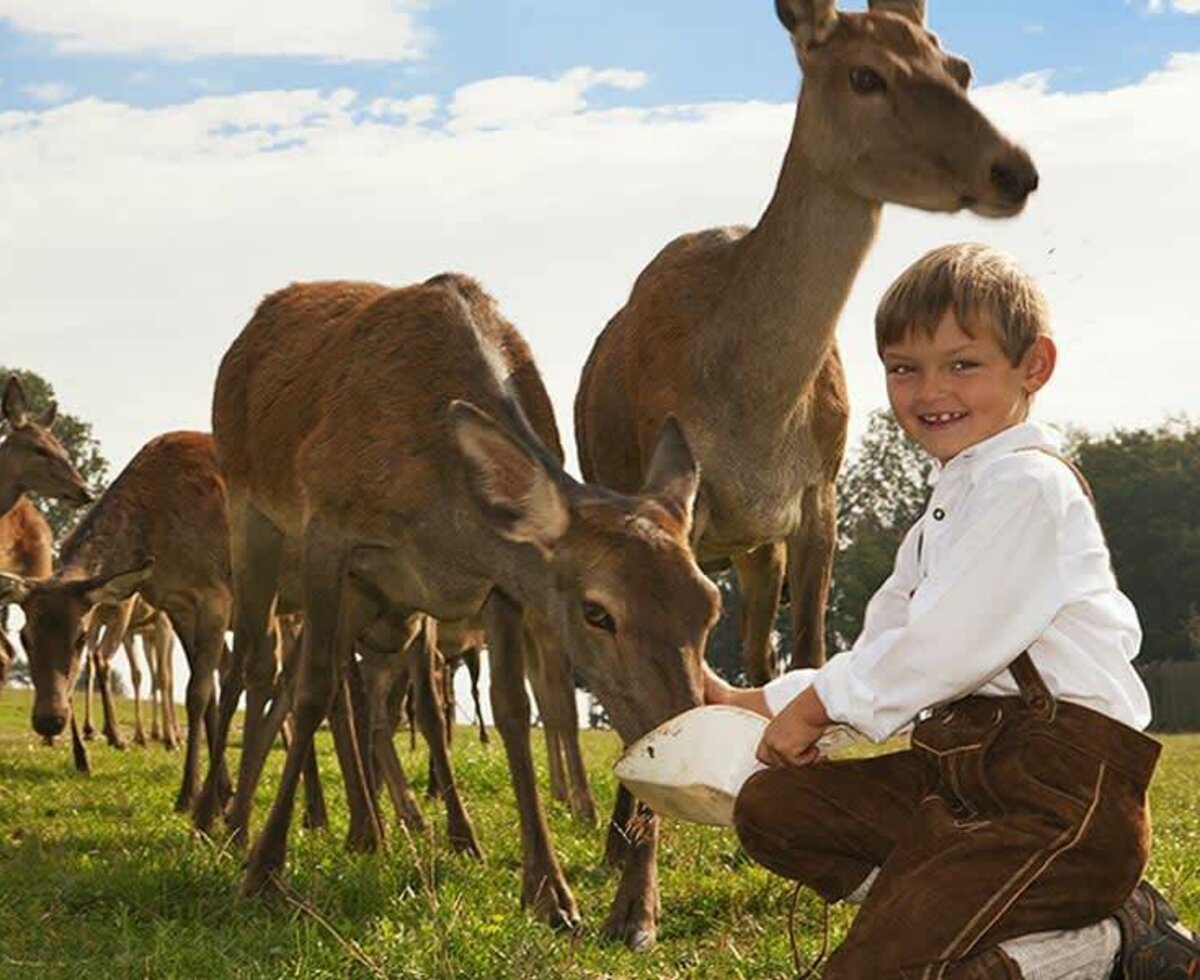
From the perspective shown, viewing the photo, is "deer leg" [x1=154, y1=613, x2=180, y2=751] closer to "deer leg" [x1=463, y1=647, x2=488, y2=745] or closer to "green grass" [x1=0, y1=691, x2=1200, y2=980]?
"deer leg" [x1=463, y1=647, x2=488, y2=745]

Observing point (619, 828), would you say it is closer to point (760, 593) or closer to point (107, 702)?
point (760, 593)

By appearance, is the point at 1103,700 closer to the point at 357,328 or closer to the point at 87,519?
the point at 357,328

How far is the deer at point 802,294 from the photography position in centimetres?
732

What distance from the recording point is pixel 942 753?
400 centimetres

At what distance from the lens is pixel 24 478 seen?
65.8 ft

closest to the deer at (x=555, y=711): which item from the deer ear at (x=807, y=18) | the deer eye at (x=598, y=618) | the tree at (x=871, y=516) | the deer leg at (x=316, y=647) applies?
the deer leg at (x=316, y=647)

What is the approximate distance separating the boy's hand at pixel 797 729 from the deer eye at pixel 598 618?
1.72 meters

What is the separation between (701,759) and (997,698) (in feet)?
2.52

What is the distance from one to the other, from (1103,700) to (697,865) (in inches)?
160

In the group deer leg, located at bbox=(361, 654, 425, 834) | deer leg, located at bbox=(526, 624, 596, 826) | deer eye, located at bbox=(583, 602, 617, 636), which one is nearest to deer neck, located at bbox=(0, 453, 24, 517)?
deer leg, located at bbox=(526, 624, 596, 826)

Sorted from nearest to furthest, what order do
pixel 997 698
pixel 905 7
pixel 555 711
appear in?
pixel 997 698
pixel 905 7
pixel 555 711

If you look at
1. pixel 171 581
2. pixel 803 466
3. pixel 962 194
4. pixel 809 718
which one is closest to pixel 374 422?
pixel 803 466

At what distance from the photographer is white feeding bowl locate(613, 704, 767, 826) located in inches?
173

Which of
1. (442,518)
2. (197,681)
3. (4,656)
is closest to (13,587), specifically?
(197,681)
